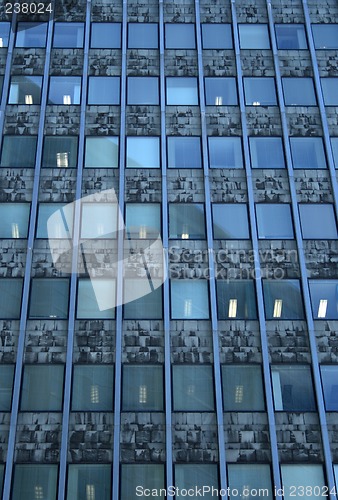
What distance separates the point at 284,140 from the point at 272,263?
6.78 metres

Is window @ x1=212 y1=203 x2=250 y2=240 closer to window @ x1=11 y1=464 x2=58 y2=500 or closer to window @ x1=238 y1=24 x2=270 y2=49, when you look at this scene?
window @ x1=238 y1=24 x2=270 y2=49

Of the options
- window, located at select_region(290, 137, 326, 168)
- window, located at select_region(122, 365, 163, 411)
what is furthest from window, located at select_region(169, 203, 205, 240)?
window, located at select_region(122, 365, 163, 411)

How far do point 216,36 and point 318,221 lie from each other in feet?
40.1

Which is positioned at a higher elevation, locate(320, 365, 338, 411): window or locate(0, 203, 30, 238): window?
locate(0, 203, 30, 238): window

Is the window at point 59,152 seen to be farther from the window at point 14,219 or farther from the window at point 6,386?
the window at point 6,386

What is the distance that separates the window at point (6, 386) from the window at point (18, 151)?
396 inches

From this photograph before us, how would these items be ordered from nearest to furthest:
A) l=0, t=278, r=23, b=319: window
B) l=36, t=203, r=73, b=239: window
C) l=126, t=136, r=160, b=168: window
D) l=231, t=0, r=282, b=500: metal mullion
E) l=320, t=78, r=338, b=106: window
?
l=231, t=0, r=282, b=500: metal mullion < l=0, t=278, r=23, b=319: window < l=36, t=203, r=73, b=239: window < l=126, t=136, r=160, b=168: window < l=320, t=78, r=338, b=106: window

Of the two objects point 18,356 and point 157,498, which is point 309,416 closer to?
point 157,498

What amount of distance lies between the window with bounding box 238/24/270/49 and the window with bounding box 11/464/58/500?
2344 cm

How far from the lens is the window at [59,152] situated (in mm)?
31812

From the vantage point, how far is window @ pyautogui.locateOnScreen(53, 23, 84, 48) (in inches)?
1391

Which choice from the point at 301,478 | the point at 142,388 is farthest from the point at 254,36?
the point at 301,478

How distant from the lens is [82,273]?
1144 inches

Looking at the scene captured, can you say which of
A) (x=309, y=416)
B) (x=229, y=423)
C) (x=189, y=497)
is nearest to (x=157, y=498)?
(x=189, y=497)
